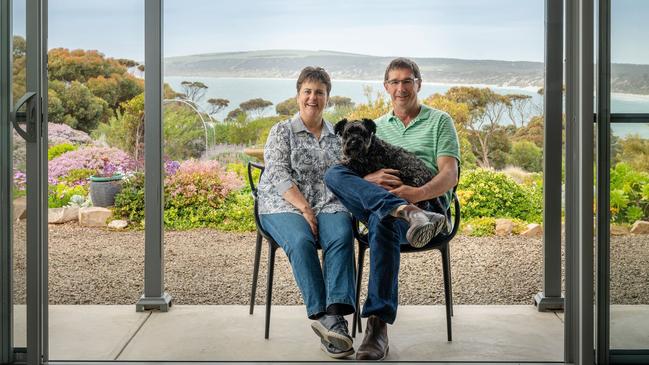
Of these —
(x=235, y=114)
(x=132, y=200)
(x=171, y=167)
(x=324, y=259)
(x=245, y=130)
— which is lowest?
(x=324, y=259)

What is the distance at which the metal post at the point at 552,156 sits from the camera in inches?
190

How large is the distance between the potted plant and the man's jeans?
218 centimetres

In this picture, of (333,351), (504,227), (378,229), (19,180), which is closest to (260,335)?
(333,351)

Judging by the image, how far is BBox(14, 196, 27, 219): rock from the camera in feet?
11.9

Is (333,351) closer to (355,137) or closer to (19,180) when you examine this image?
(355,137)

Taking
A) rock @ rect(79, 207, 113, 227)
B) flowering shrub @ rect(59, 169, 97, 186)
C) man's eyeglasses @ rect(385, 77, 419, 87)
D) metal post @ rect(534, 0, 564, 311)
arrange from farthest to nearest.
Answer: rock @ rect(79, 207, 113, 227) → flowering shrub @ rect(59, 169, 97, 186) → metal post @ rect(534, 0, 564, 311) → man's eyeglasses @ rect(385, 77, 419, 87)

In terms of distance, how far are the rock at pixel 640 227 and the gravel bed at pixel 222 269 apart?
2.54 metres

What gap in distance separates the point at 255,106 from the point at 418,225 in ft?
5.93

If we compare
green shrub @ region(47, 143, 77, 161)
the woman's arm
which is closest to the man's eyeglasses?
the woman's arm

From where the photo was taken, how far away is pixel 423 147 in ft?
14.5

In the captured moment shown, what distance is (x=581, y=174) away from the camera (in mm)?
3592

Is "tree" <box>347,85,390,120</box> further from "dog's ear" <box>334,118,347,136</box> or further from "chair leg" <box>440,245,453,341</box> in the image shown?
"chair leg" <box>440,245,453,341</box>

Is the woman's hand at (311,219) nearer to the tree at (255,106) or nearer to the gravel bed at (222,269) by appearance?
the tree at (255,106)

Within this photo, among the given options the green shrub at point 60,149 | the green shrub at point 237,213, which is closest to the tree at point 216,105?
the green shrub at point 237,213
